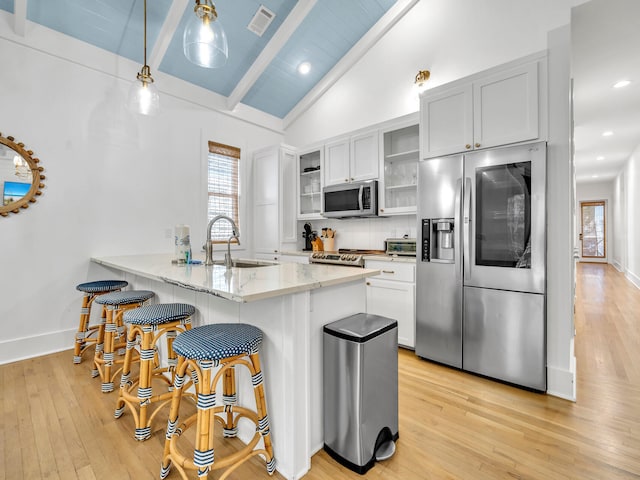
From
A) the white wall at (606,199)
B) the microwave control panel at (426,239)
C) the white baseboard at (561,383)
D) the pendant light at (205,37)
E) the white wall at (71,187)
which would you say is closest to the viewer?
the pendant light at (205,37)

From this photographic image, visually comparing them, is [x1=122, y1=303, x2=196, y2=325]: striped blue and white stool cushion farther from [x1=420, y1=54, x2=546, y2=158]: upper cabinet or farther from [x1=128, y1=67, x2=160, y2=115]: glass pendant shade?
[x1=420, y1=54, x2=546, y2=158]: upper cabinet

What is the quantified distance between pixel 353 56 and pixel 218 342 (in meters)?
4.16

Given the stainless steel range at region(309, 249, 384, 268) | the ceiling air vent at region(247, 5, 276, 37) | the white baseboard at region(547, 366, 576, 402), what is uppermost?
the ceiling air vent at region(247, 5, 276, 37)

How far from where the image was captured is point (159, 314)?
1768 millimetres

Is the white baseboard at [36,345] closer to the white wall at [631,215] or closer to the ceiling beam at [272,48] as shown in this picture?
the ceiling beam at [272,48]

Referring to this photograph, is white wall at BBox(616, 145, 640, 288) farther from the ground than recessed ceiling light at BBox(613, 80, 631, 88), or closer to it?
closer to it

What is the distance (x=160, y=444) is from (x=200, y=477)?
585mm

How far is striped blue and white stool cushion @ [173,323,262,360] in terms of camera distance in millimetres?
1254

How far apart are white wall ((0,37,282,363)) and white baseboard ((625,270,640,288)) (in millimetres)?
8421

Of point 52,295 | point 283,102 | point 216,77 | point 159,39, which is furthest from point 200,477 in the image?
point 283,102

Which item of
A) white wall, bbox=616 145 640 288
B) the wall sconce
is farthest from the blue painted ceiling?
white wall, bbox=616 145 640 288

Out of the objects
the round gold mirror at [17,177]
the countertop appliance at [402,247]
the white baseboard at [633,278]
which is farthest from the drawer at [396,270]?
the white baseboard at [633,278]

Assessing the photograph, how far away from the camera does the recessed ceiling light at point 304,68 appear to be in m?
4.16

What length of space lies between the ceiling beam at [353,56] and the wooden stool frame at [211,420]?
412 centimetres
